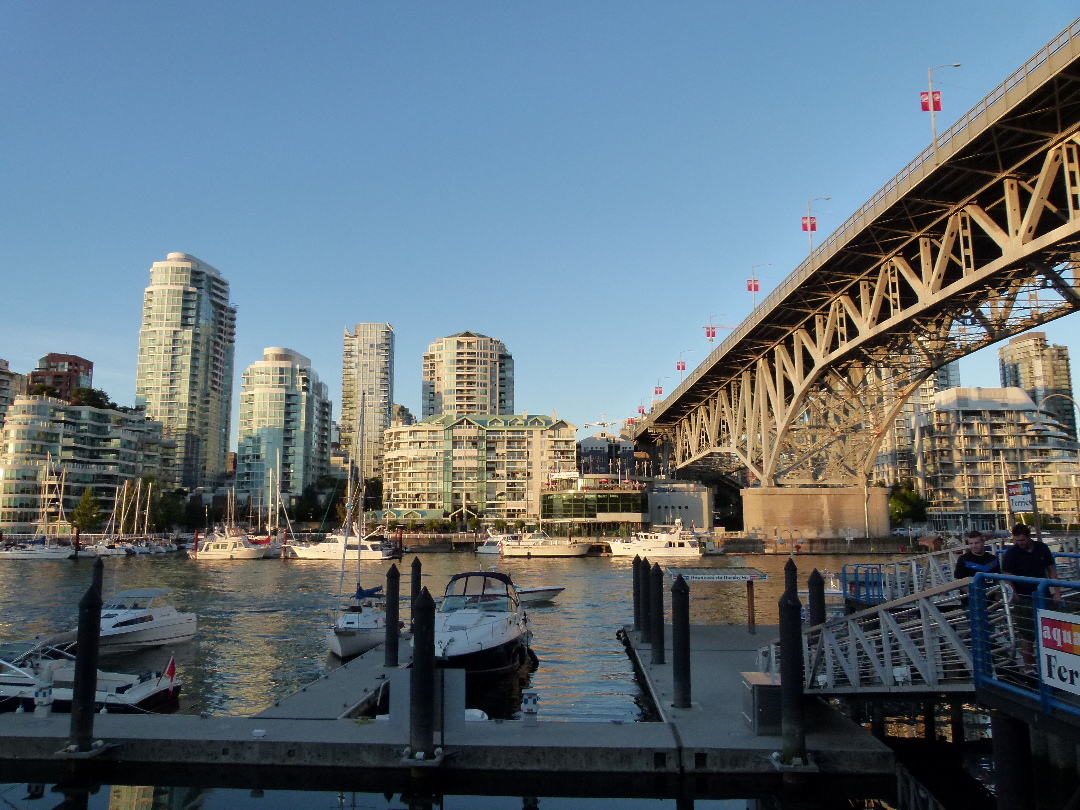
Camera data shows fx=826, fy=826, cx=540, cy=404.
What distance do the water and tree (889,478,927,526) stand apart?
4460 centimetres

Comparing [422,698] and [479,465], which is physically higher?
[479,465]

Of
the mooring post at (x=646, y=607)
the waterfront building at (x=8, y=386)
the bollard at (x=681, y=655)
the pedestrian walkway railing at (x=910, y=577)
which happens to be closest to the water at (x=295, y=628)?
the mooring post at (x=646, y=607)

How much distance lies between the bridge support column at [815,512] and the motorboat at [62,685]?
65.6m

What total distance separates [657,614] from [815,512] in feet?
205

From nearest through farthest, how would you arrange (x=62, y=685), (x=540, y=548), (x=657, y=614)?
1. (x=62, y=685)
2. (x=657, y=614)
3. (x=540, y=548)

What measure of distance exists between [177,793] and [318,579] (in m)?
48.2

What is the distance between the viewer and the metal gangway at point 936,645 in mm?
9391

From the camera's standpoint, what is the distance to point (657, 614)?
20.5 metres

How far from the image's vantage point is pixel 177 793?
41.4 ft

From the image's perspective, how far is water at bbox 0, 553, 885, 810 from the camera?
18.5 metres

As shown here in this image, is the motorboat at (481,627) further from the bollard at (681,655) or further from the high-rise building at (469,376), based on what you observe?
the high-rise building at (469,376)

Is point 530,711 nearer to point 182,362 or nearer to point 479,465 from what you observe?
point 479,465

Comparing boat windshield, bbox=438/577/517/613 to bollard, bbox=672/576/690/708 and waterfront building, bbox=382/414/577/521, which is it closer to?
bollard, bbox=672/576/690/708

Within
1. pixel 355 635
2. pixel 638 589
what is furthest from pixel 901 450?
pixel 355 635
